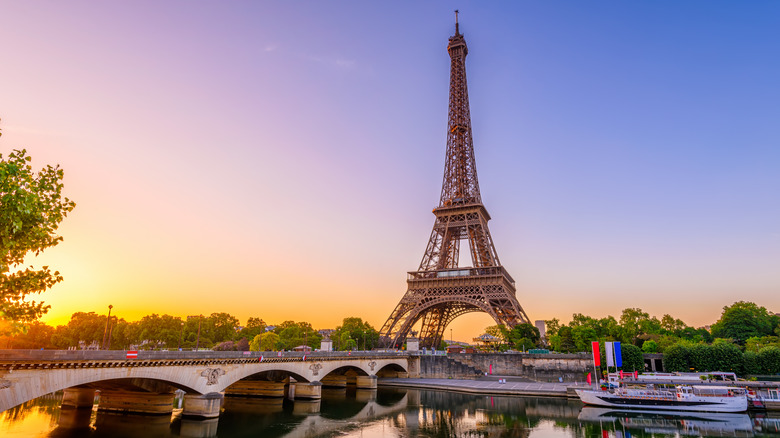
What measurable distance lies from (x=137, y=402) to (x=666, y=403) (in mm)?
42018

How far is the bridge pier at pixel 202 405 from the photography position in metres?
29.2

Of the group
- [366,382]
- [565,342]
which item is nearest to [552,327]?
[565,342]

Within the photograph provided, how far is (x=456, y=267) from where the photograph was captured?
2763 inches

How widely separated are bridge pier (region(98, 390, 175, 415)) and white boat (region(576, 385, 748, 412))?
34.7 metres

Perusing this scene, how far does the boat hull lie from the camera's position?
34625mm

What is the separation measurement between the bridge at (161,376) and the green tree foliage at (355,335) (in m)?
34.4

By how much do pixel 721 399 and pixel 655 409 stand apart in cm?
484

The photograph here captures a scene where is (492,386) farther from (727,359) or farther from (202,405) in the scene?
(202,405)

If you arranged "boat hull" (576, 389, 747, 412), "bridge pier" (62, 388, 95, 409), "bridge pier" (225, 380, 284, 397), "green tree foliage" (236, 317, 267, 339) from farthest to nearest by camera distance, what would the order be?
1. "green tree foliage" (236, 317, 267, 339)
2. "bridge pier" (225, 380, 284, 397)
3. "boat hull" (576, 389, 747, 412)
4. "bridge pier" (62, 388, 95, 409)

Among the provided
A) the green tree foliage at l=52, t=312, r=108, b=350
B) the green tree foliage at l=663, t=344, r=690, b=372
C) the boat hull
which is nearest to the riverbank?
the boat hull

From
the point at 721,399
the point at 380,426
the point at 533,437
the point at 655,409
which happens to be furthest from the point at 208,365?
the point at 721,399

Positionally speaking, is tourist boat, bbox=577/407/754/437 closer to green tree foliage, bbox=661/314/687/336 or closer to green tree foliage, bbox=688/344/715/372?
green tree foliage, bbox=688/344/715/372

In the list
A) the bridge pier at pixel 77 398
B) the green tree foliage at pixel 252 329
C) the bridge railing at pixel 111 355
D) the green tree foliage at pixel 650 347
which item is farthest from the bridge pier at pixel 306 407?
the green tree foliage at pixel 252 329

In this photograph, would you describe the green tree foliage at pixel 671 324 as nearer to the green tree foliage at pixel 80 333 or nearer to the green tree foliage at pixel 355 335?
the green tree foliage at pixel 355 335
